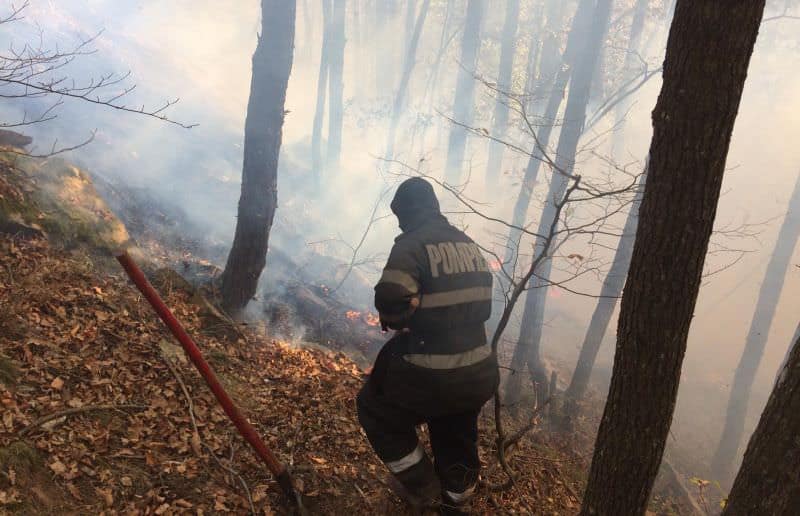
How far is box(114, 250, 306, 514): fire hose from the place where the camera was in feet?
8.70

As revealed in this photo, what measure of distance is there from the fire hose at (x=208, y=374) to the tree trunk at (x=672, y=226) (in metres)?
2.12

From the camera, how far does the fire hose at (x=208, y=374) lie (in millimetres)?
2650

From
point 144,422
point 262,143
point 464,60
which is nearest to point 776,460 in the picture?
point 144,422

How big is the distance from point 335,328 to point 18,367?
595 cm

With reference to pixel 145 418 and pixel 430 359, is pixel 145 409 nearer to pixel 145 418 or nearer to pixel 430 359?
pixel 145 418

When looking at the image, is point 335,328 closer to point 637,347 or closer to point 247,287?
point 247,287

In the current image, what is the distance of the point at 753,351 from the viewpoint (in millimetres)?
14094

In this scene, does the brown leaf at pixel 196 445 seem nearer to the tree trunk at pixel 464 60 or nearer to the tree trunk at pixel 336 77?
the tree trunk at pixel 464 60

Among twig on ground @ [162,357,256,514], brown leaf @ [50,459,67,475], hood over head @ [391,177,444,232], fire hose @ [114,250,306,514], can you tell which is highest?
hood over head @ [391,177,444,232]

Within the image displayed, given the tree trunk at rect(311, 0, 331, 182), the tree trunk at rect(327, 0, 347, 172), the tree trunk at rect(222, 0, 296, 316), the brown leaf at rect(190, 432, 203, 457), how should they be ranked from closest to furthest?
the brown leaf at rect(190, 432, 203, 457) < the tree trunk at rect(222, 0, 296, 316) < the tree trunk at rect(327, 0, 347, 172) < the tree trunk at rect(311, 0, 331, 182)

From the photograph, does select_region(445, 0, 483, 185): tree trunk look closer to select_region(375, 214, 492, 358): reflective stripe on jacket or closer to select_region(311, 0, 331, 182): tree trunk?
select_region(311, 0, 331, 182): tree trunk

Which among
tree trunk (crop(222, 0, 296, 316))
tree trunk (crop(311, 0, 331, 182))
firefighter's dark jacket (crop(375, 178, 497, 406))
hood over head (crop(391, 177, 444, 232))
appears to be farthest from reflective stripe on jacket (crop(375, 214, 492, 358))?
tree trunk (crop(311, 0, 331, 182))

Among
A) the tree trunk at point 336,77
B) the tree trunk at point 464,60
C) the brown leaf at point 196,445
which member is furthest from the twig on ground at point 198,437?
the tree trunk at point 336,77

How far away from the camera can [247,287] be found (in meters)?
6.81
